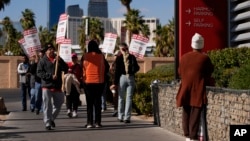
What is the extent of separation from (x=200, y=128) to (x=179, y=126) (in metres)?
1.90

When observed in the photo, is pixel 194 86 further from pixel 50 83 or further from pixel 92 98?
pixel 50 83

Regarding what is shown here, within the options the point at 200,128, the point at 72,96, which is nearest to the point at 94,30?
the point at 72,96

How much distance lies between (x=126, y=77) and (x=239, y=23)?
10.9ft

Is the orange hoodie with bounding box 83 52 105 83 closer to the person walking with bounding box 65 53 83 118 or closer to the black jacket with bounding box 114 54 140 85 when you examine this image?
the black jacket with bounding box 114 54 140 85

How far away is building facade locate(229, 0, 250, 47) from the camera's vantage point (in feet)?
46.8

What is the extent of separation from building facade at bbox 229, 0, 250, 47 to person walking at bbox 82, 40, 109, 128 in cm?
362

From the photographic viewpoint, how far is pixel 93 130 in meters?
12.7

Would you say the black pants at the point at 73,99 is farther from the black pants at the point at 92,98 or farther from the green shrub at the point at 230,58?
the green shrub at the point at 230,58

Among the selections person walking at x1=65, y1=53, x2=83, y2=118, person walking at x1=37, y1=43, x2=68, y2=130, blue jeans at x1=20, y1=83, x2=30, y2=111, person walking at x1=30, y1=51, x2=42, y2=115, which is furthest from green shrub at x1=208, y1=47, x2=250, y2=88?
blue jeans at x1=20, y1=83, x2=30, y2=111

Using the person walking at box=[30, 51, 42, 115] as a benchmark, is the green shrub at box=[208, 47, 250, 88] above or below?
above

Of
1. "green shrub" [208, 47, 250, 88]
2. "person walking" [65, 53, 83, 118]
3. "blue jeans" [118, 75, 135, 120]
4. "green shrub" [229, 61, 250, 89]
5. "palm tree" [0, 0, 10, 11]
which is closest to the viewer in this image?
"green shrub" [229, 61, 250, 89]

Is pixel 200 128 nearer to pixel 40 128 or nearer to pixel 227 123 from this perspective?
pixel 227 123

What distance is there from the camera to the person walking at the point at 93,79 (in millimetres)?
13102

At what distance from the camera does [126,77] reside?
45.2ft
